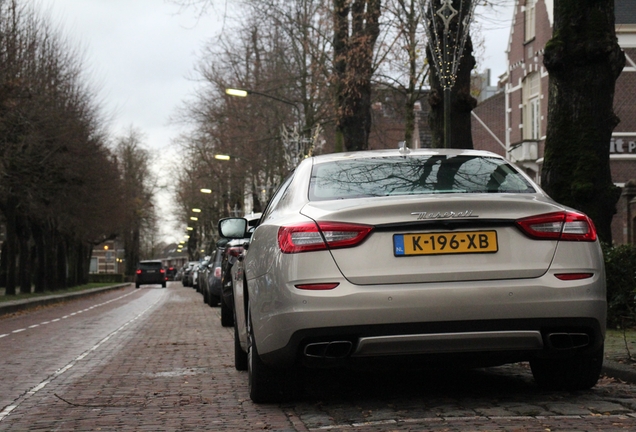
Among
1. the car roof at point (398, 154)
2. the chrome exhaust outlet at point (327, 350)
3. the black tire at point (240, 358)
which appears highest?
the car roof at point (398, 154)

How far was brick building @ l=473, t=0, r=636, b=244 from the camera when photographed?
3481 cm

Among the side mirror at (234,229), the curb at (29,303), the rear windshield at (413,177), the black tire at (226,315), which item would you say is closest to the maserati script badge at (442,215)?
the rear windshield at (413,177)

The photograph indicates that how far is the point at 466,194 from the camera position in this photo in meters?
6.27

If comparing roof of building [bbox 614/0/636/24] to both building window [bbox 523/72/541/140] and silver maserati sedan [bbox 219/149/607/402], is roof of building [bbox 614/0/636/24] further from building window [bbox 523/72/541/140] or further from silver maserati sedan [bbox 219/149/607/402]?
silver maserati sedan [bbox 219/149/607/402]

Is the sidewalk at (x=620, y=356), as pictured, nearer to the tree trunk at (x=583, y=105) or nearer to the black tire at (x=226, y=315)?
the tree trunk at (x=583, y=105)

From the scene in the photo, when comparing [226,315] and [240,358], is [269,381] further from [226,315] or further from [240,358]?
[226,315]

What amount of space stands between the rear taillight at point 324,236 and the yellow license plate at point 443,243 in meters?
0.21

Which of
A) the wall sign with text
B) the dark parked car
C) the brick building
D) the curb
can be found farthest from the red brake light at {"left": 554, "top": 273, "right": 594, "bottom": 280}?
the wall sign with text

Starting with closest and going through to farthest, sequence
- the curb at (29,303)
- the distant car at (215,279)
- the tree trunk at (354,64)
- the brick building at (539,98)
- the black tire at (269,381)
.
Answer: the black tire at (269,381), the distant car at (215,279), the tree trunk at (354,64), the curb at (29,303), the brick building at (539,98)

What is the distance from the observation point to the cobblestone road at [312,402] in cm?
599

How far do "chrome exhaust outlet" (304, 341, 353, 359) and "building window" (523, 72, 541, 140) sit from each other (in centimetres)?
3210

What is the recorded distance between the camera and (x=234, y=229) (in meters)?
8.73

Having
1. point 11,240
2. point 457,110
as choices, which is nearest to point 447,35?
point 457,110

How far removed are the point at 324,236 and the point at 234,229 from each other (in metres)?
2.74
